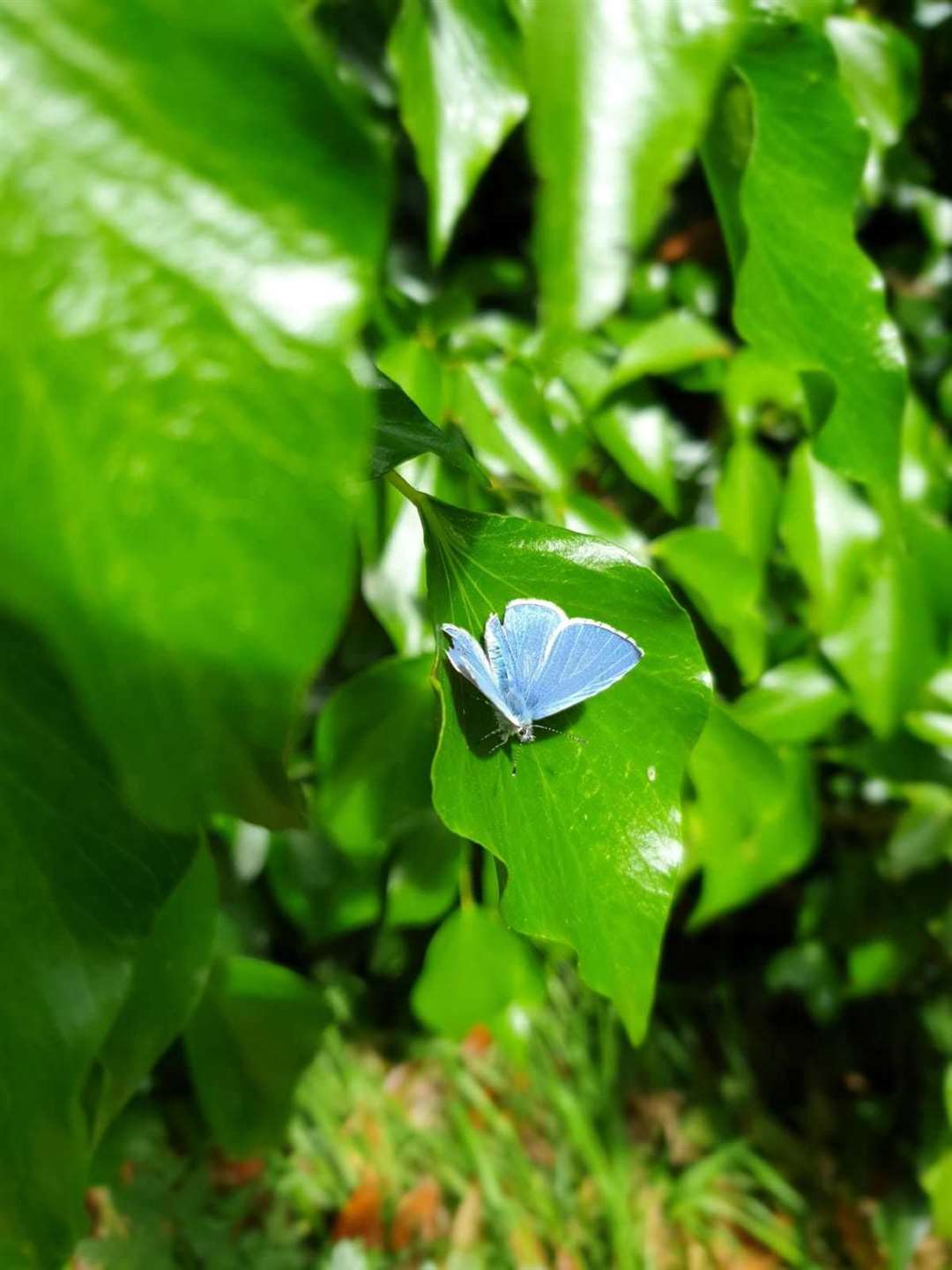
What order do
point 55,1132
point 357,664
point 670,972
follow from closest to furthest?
point 55,1132 → point 357,664 → point 670,972

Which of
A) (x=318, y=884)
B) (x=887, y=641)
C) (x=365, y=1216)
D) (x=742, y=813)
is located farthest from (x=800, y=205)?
(x=365, y=1216)

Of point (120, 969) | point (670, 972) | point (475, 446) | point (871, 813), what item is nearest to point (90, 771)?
point (120, 969)

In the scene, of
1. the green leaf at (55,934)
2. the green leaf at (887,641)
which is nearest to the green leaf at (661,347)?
the green leaf at (887,641)

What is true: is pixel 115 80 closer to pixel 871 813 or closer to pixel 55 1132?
pixel 55 1132

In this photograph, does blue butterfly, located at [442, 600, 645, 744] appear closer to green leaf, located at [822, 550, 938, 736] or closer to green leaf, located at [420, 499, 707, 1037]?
green leaf, located at [420, 499, 707, 1037]

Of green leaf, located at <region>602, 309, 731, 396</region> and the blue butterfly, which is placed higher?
the blue butterfly

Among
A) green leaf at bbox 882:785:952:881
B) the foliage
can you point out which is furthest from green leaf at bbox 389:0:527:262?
green leaf at bbox 882:785:952:881

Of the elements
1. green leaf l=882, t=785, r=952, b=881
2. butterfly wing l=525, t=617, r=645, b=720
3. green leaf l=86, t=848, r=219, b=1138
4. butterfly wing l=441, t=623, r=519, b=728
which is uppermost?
butterfly wing l=441, t=623, r=519, b=728

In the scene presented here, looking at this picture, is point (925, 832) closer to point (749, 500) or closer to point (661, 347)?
point (749, 500)
